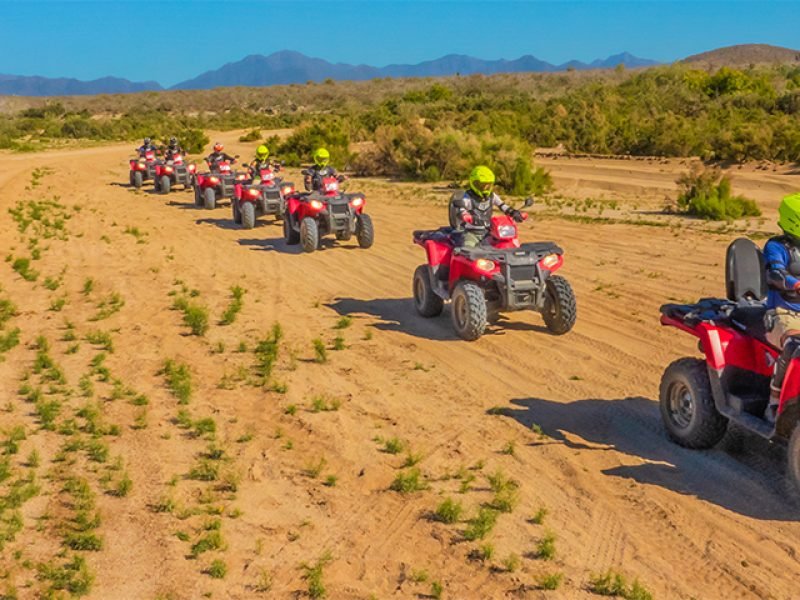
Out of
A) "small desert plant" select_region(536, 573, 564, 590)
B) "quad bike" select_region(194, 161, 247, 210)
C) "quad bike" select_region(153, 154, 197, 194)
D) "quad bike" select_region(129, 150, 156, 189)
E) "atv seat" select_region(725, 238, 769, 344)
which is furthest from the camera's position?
"quad bike" select_region(129, 150, 156, 189)

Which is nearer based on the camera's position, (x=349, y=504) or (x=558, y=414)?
(x=349, y=504)

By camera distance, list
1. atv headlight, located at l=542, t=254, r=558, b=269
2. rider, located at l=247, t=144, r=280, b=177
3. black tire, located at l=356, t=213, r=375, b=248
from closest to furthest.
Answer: atv headlight, located at l=542, t=254, r=558, b=269
black tire, located at l=356, t=213, r=375, b=248
rider, located at l=247, t=144, r=280, b=177

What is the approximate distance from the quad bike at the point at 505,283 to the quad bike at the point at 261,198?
26.3 ft

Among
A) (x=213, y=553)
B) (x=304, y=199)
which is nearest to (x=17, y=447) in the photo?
(x=213, y=553)

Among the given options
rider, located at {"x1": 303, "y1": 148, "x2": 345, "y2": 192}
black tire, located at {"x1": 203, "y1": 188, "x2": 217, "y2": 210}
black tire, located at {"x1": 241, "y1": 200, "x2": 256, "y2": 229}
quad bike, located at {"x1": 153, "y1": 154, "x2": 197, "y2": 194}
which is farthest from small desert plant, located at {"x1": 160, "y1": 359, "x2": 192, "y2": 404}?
quad bike, located at {"x1": 153, "y1": 154, "x2": 197, "y2": 194}

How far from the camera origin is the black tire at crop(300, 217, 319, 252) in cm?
1385

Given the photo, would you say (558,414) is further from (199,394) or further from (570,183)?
(570,183)

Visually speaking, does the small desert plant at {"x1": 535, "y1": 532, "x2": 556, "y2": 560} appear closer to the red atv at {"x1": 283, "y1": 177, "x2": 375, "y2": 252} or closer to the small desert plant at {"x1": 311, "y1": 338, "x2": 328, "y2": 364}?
the small desert plant at {"x1": 311, "y1": 338, "x2": 328, "y2": 364}

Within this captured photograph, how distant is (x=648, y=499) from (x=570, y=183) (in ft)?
59.6

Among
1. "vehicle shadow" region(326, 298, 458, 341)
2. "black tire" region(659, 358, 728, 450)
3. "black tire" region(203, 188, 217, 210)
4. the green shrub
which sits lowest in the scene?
"vehicle shadow" region(326, 298, 458, 341)

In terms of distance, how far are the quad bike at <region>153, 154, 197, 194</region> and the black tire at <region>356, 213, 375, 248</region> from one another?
33.6ft

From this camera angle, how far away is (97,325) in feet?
32.1

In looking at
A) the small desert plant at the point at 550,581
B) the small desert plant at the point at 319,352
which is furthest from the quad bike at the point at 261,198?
the small desert plant at the point at 550,581

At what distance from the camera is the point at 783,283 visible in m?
5.40
